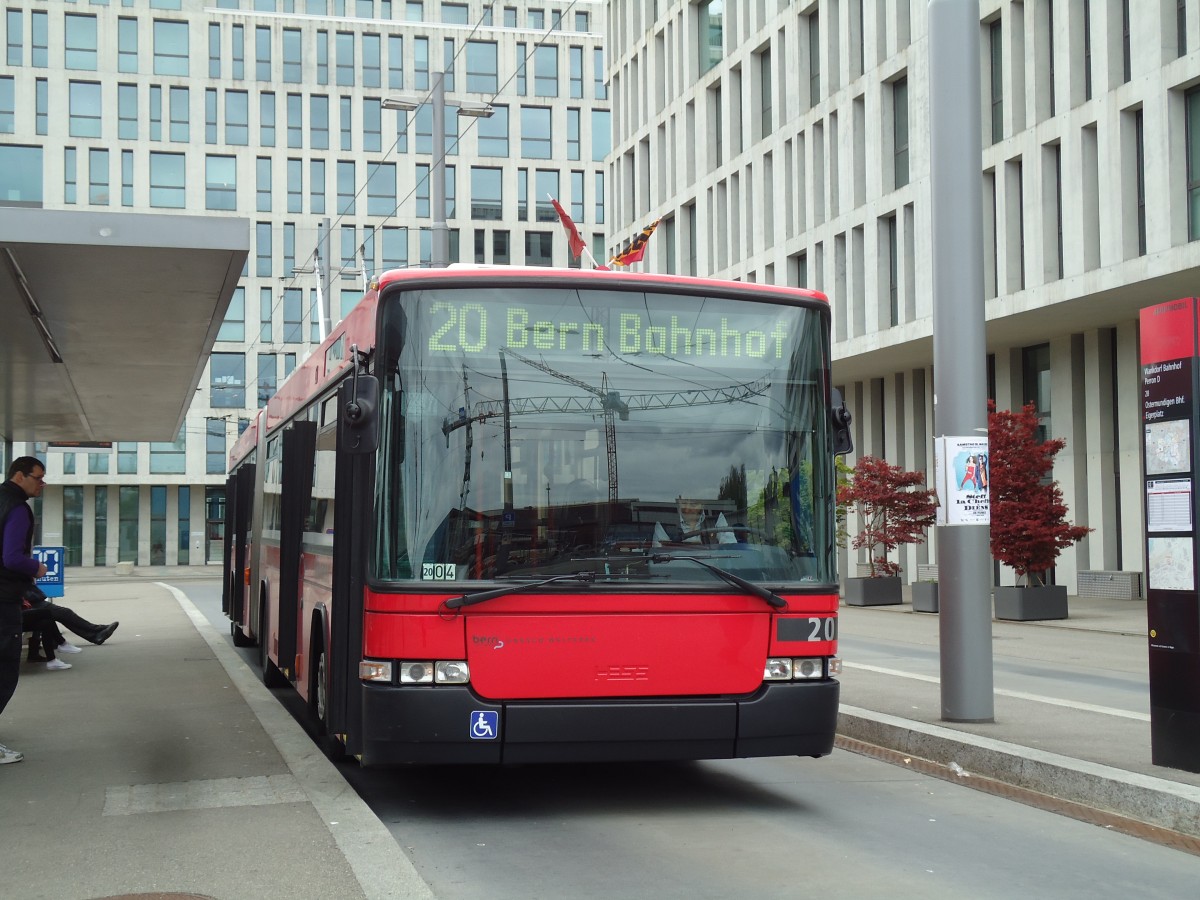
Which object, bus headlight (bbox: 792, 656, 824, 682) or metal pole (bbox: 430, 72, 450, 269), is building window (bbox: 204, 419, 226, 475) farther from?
bus headlight (bbox: 792, 656, 824, 682)

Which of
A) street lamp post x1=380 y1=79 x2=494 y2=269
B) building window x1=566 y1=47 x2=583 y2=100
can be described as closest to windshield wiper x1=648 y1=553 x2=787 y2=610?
street lamp post x1=380 y1=79 x2=494 y2=269

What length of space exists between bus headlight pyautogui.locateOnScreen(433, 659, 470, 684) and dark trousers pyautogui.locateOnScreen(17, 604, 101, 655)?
951 centimetres

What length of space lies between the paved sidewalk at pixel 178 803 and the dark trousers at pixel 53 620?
2016 mm

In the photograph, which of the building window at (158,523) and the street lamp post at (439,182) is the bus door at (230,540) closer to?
the street lamp post at (439,182)

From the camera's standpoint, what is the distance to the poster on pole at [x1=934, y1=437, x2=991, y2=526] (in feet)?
33.4

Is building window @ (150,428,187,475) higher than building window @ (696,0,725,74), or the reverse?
building window @ (696,0,725,74)

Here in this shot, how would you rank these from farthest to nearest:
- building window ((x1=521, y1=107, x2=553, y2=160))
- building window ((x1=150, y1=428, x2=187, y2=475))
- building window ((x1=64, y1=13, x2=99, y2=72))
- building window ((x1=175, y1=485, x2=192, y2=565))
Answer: building window ((x1=521, y1=107, x2=553, y2=160)) < building window ((x1=175, y1=485, x2=192, y2=565)) < building window ((x1=150, y1=428, x2=187, y2=475)) < building window ((x1=64, y1=13, x2=99, y2=72))

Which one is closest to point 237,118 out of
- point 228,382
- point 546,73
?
point 228,382

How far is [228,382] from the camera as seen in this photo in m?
66.6

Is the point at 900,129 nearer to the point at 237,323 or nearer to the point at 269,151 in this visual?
the point at 269,151

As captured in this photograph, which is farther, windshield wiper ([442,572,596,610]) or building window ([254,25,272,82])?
building window ([254,25,272,82])

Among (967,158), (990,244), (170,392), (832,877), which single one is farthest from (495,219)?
Answer: (832,877)

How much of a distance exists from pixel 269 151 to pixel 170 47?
6.19 m

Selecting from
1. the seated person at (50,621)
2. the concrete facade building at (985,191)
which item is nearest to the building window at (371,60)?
the concrete facade building at (985,191)
